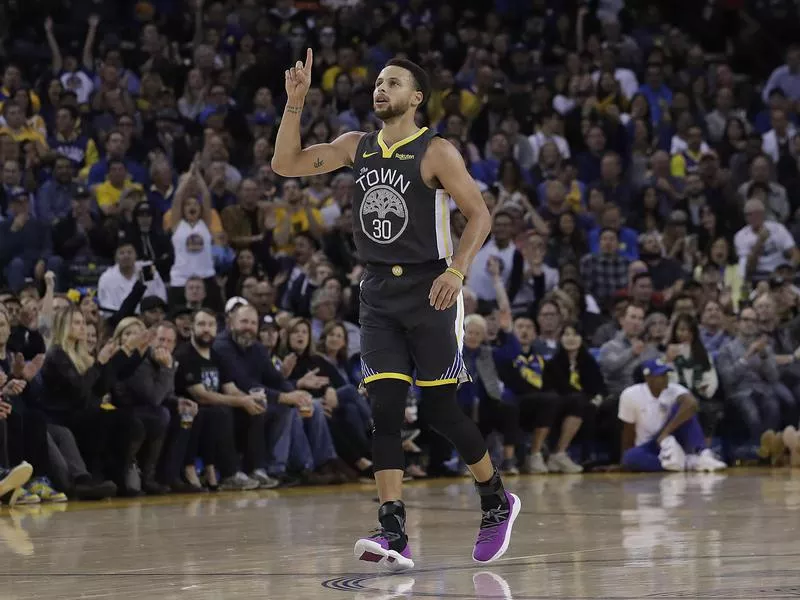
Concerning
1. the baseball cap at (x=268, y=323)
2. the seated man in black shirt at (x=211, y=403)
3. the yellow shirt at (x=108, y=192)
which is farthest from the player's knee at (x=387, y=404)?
the yellow shirt at (x=108, y=192)

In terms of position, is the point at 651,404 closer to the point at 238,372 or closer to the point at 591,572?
the point at 238,372

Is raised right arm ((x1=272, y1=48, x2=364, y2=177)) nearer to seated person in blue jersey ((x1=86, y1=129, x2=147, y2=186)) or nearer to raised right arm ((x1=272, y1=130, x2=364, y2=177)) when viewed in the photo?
raised right arm ((x1=272, y1=130, x2=364, y2=177))

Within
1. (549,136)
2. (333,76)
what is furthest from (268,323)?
(549,136)

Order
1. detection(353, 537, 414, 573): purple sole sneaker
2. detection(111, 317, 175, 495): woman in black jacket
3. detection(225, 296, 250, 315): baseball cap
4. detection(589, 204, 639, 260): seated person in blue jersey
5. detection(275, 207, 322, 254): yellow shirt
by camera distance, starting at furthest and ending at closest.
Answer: detection(589, 204, 639, 260): seated person in blue jersey, detection(275, 207, 322, 254): yellow shirt, detection(225, 296, 250, 315): baseball cap, detection(111, 317, 175, 495): woman in black jacket, detection(353, 537, 414, 573): purple sole sneaker

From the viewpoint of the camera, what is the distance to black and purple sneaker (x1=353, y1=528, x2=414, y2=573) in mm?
6184

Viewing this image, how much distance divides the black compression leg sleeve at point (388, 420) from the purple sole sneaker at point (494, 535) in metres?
0.45

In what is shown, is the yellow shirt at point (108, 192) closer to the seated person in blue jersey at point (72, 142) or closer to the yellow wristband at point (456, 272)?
the seated person in blue jersey at point (72, 142)

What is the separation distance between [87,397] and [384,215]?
16.2 feet

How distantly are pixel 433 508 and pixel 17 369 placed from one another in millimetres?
3067

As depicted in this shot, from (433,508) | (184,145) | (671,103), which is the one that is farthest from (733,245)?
(433,508)

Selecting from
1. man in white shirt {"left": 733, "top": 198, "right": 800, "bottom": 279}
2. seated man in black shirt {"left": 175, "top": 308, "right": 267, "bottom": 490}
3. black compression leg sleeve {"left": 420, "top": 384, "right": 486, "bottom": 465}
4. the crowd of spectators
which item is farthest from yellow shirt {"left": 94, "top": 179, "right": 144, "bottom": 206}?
black compression leg sleeve {"left": 420, "top": 384, "right": 486, "bottom": 465}

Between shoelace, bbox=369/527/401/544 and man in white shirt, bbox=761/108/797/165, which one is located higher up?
man in white shirt, bbox=761/108/797/165

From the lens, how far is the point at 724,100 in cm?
1975

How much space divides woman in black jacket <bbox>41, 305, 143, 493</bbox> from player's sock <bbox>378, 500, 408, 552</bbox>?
4.82 meters
